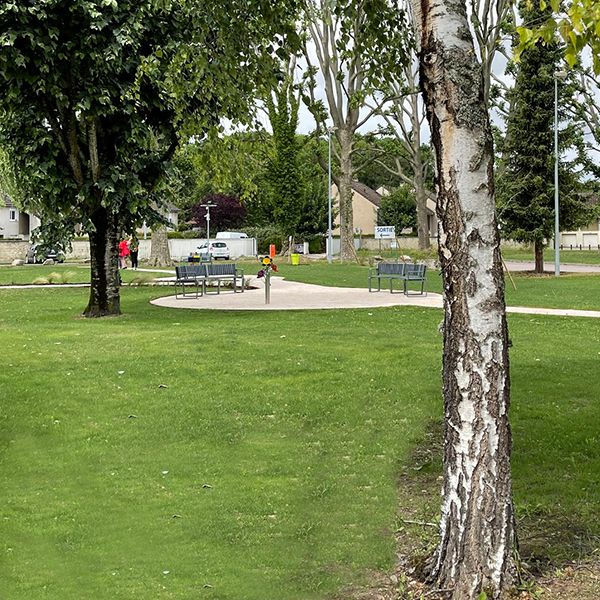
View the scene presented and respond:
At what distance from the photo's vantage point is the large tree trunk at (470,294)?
4652 millimetres

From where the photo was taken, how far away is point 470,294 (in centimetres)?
467

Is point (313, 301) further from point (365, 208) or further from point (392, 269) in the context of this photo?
point (365, 208)

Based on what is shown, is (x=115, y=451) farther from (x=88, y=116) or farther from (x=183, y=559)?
(x=88, y=116)

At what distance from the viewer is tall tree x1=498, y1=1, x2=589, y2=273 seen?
34.5m

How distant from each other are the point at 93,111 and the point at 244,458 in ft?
33.7

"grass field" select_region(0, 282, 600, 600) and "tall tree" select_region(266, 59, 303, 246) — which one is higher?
"tall tree" select_region(266, 59, 303, 246)

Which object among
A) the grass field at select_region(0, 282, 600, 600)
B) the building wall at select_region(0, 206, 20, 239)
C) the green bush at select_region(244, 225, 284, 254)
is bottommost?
the grass field at select_region(0, 282, 600, 600)

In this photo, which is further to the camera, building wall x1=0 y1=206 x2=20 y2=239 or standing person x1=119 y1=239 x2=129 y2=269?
building wall x1=0 y1=206 x2=20 y2=239

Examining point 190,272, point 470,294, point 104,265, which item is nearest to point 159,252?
point 190,272

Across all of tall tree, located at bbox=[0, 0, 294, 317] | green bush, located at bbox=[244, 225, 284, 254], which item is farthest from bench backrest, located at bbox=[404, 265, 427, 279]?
green bush, located at bbox=[244, 225, 284, 254]

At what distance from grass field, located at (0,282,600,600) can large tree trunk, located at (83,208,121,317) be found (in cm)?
423

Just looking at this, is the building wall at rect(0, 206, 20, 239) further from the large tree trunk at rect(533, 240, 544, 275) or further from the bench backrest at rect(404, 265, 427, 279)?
the bench backrest at rect(404, 265, 427, 279)

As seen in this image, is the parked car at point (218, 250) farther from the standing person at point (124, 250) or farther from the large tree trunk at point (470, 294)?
the large tree trunk at point (470, 294)

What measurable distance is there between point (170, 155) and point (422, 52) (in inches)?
528
